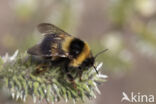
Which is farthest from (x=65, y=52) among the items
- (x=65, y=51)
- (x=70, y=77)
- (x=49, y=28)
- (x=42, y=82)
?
(x=49, y=28)

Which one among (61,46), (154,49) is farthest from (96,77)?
(154,49)

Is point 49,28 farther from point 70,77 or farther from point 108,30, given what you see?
point 108,30

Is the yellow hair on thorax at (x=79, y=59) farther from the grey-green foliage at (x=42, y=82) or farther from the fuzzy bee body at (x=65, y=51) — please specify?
the grey-green foliage at (x=42, y=82)

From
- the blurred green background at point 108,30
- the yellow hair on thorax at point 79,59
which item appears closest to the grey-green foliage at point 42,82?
the yellow hair on thorax at point 79,59

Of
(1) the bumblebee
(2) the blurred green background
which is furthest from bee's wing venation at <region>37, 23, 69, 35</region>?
(2) the blurred green background

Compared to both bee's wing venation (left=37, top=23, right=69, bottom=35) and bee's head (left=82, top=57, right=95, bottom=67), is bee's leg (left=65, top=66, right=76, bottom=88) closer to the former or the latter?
bee's head (left=82, top=57, right=95, bottom=67)

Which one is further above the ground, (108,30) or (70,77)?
(70,77)

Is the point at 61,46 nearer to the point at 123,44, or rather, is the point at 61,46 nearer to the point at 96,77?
the point at 96,77
